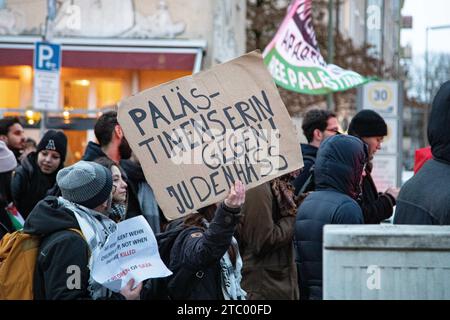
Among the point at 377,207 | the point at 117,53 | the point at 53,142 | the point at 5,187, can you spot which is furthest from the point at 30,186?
the point at 117,53

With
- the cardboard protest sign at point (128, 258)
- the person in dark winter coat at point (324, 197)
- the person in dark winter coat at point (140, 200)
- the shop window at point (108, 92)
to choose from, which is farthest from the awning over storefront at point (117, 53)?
the cardboard protest sign at point (128, 258)

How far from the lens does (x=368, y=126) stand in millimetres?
7922

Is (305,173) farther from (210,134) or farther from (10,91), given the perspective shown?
(10,91)

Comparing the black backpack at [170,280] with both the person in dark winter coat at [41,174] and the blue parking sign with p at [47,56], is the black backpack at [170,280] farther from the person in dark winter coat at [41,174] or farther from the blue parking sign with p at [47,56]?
the blue parking sign with p at [47,56]

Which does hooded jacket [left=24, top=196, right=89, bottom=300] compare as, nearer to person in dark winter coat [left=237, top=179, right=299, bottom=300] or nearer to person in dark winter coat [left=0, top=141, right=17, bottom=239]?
person in dark winter coat [left=237, top=179, right=299, bottom=300]

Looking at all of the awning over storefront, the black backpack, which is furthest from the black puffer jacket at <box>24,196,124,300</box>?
the awning over storefront

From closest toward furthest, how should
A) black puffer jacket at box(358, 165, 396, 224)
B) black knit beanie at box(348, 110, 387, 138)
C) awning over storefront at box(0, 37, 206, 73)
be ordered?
black puffer jacket at box(358, 165, 396, 224) → black knit beanie at box(348, 110, 387, 138) → awning over storefront at box(0, 37, 206, 73)

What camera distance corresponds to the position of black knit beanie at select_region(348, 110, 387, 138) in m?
7.91

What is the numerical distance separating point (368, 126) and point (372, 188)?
2.56 feet

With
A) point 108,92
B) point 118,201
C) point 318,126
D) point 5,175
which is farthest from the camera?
point 108,92

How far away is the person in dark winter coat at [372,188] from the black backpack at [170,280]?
2.35 metres

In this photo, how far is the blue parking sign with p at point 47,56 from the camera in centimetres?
1473

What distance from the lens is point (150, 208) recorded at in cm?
696

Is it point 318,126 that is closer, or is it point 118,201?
point 118,201
